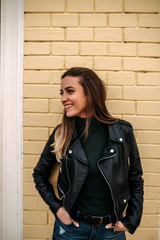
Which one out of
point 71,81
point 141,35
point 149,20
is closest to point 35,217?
point 71,81

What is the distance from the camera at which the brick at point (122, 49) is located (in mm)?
2039

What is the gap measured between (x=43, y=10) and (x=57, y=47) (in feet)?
1.39

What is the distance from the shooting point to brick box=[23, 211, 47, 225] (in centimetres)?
215

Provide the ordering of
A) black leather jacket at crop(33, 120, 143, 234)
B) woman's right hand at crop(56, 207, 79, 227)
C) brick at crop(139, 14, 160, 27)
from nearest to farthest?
black leather jacket at crop(33, 120, 143, 234)
woman's right hand at crop(56, 207, 79, 227)
brick at crop(139, 14, 160, 27)

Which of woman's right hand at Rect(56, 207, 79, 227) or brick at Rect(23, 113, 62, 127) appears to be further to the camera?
brick at Rect(23, 113, 62, 127)

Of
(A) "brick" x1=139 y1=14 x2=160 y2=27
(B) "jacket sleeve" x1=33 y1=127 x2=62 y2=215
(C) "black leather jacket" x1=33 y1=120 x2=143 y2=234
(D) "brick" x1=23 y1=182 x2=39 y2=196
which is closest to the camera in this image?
(C) "black leather jacket" x1=33 y1=120 x2=143 y2=234

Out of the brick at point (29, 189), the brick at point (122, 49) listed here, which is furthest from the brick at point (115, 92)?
the brick at point (29, 189)

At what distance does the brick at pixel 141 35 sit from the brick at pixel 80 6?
0.46 metres

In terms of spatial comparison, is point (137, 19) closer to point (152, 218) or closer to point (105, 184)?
point (105, 184)

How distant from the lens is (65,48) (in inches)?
81.0

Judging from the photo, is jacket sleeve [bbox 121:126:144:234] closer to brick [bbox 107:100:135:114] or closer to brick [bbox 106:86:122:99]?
brick [bbox 107:100:135:114]

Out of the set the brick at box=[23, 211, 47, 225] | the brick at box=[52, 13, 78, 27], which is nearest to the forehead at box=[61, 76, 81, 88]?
A: the brick at box=[52, 13, 78, 27]

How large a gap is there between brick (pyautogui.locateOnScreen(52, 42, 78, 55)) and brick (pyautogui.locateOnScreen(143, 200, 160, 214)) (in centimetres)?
181

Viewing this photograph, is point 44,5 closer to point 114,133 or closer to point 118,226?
point 114,133
